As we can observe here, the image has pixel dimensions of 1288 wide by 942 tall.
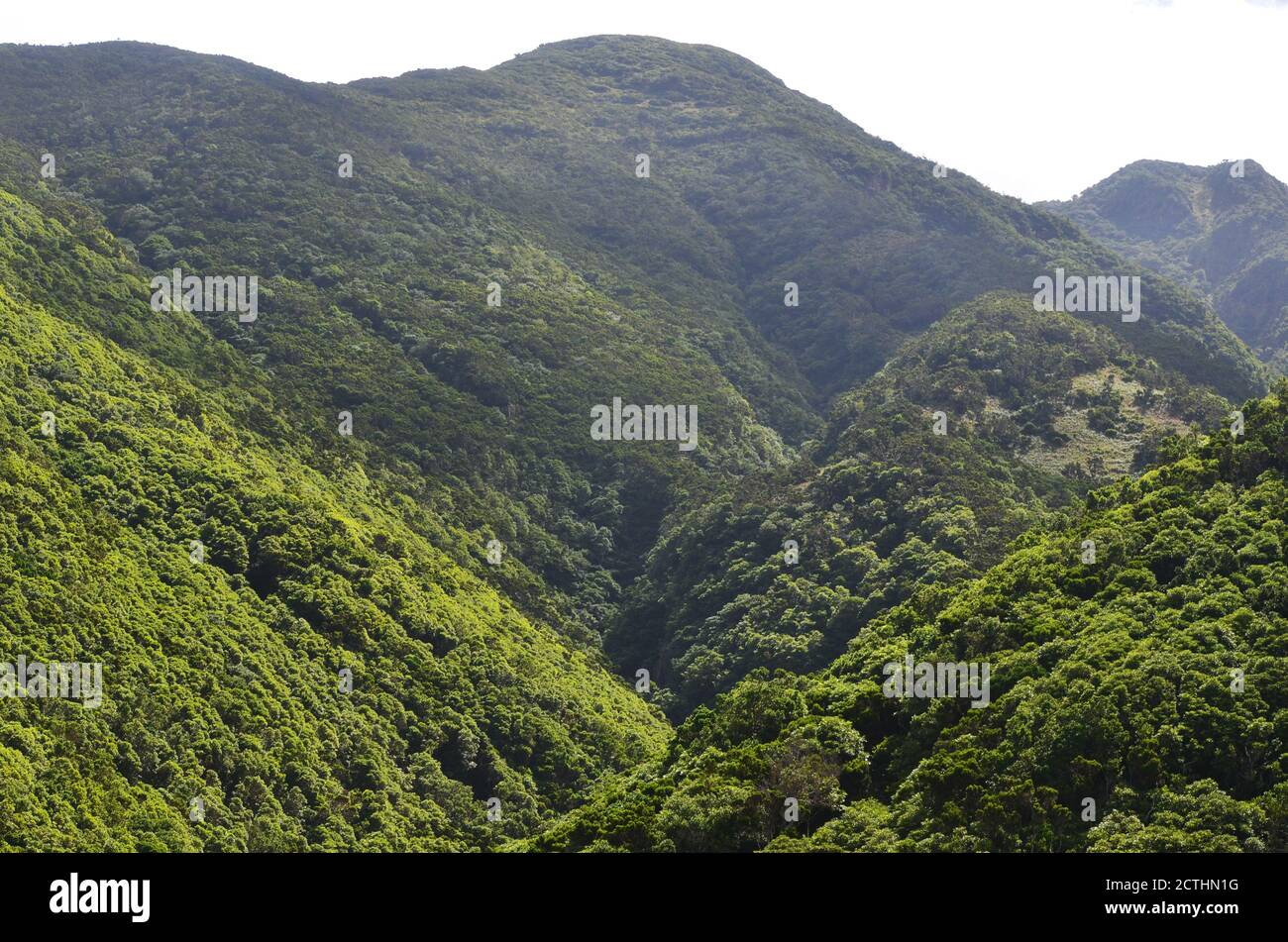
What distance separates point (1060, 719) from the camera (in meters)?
42.1

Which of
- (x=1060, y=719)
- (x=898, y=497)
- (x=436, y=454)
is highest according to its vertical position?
(x=436, y=454)

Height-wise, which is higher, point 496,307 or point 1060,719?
point 496,307

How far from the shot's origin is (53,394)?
8188 cm

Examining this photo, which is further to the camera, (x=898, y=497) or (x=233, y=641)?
(x=898, y=497)

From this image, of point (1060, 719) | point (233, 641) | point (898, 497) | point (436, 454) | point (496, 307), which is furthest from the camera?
point (496, 307)

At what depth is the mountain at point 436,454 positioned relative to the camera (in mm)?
65375

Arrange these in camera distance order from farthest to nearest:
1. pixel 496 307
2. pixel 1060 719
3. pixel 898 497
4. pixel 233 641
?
pixel 496 307 < pixel 898 497 < pixel 233 641 < pixel 1060 719

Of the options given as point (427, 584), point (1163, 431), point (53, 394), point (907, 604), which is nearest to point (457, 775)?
point (427, 584)

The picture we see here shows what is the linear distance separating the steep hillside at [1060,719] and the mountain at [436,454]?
8.03m

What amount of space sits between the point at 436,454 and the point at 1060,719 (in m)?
79.4

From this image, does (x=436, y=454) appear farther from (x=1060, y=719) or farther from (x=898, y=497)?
(x=1060, y=719)

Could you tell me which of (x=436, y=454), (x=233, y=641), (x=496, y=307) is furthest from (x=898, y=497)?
(x=496, y=307)
